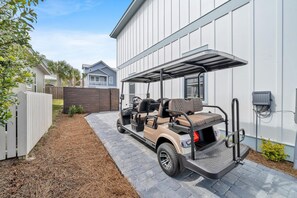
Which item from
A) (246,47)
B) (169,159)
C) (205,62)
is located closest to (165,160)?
(169,159)

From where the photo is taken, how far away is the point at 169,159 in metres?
2.52

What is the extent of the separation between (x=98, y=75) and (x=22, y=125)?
2274 cm

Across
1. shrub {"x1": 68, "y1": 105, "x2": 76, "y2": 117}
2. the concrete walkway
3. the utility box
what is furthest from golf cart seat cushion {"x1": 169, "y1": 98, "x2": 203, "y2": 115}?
shrub {"x1": 68, "y1": 105, "x2": 76, "y2": 117}

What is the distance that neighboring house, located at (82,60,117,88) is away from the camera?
2352cm

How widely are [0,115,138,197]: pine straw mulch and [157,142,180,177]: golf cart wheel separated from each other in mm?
732

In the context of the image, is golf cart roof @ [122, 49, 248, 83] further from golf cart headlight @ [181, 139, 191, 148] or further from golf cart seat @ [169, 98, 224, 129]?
golf cart headlight @ [181, 139, 191, 148]

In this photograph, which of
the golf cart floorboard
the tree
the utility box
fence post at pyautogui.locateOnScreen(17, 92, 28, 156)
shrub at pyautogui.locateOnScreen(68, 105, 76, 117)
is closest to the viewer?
the tree

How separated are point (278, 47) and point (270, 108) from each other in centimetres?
145

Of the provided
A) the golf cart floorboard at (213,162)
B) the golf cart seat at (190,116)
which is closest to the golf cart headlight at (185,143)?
the golf cart floorboard at (213,162)

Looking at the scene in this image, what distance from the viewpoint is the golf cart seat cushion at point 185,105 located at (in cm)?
268

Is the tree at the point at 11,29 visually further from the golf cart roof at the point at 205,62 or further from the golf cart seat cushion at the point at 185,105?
the golf cart seat cushion at the point at 185,105

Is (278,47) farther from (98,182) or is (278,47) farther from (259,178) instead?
(98,182)

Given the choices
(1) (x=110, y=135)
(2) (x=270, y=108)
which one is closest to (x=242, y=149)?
(2) (x=270, y=108)

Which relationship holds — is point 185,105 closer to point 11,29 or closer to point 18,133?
point 11,29
